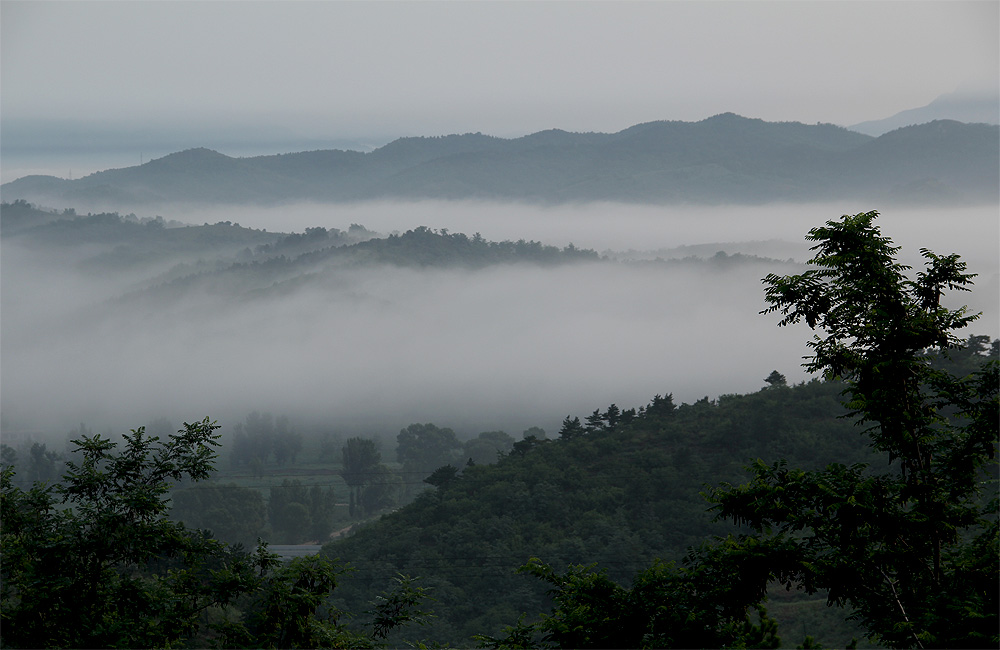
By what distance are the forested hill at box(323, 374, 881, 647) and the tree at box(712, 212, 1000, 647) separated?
38.6 metres

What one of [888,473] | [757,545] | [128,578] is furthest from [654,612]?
[128,578]

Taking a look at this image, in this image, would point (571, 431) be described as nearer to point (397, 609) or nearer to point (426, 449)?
point (397, 609)

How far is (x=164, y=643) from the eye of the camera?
10711mm

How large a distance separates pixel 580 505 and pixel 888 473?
171ft

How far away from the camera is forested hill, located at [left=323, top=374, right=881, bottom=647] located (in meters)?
51.8

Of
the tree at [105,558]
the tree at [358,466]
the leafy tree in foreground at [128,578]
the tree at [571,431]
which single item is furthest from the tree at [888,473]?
the tree at [358,466]

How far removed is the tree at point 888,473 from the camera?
940cm

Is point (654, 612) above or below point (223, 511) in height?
above

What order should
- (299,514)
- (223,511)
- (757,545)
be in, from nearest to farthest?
(757,545), (223,511), (299,514)

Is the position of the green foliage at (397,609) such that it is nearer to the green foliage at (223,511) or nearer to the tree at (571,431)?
the tree at (571,431)

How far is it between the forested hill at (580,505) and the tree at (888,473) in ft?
126

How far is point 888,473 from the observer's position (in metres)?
9.71

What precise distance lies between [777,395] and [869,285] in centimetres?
6039

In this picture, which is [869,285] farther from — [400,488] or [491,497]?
[400,488]
